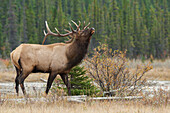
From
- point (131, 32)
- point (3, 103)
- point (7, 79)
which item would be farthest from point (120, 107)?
point (131, 32)

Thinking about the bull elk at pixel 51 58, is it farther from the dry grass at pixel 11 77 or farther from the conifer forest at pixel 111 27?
the conifer forest at pixel 111 27

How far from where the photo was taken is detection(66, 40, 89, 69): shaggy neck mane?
30.0 feet

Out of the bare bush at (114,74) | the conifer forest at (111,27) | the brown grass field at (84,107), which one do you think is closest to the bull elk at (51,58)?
the bare bush at (114,74)

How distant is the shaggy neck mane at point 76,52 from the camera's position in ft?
30.0

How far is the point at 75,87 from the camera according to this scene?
982cm

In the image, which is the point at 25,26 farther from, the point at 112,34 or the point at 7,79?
the point at 7,79

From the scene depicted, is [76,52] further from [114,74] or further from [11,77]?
[11,77]

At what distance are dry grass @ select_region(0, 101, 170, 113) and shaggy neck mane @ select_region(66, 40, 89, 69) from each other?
155cm

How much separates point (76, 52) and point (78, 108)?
2.22m

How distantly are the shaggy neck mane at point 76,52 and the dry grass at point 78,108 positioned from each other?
1.55 m

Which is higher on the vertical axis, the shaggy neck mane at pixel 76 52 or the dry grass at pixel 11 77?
the shaggy neck mane at pixel 76 52

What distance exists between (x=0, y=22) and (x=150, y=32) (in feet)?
93.3

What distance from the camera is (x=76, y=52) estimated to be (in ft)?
30.2

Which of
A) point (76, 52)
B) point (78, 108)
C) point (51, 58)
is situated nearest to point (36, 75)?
point (51, 58)
